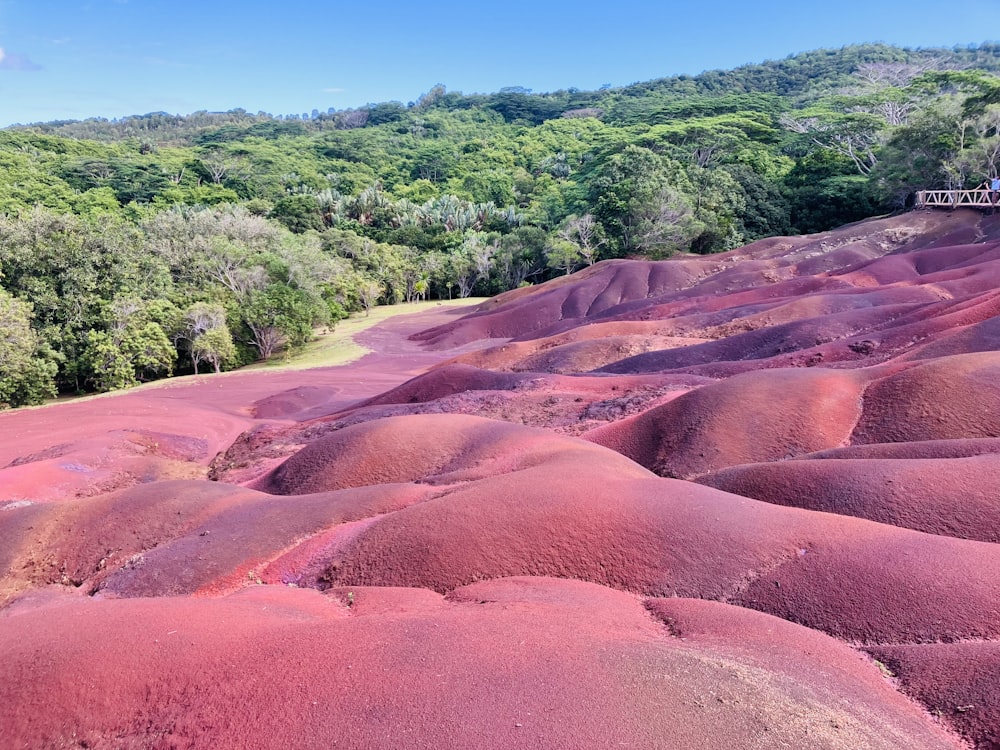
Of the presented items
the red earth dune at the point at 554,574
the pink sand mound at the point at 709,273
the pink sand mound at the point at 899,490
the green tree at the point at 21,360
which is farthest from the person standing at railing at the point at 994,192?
the green tree at the point at 21,360

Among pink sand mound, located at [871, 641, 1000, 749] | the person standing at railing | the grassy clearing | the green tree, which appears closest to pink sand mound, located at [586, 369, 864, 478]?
pink sand mound, located at [871, 641, 1000, 749]

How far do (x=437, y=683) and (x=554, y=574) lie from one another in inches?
122

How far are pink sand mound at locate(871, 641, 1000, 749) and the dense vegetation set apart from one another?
101 ft

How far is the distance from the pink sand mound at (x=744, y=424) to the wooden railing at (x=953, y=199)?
124 feet

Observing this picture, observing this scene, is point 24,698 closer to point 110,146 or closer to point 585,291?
point 585,291

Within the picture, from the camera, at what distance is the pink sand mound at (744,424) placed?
40.0 ft

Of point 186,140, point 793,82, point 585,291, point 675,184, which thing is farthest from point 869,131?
point 186,140

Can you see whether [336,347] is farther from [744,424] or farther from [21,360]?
[744,424]

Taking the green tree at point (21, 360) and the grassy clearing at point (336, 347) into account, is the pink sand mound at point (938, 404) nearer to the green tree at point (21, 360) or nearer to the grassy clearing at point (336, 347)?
the grassy clearing at point (336, 347)

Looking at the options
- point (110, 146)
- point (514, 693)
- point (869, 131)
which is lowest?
point (514, 693)

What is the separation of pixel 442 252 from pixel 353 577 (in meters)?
60.8

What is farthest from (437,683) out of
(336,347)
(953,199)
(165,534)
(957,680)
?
(953,199)

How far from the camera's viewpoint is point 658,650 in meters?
5.23

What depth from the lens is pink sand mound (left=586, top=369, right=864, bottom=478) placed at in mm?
12203
